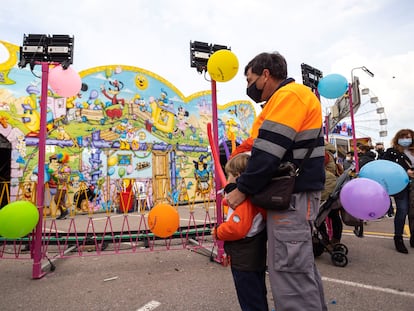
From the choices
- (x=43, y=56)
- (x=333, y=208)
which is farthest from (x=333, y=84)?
(x=43, y=56)

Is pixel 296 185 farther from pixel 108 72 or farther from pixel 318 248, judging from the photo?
pixel 108 72

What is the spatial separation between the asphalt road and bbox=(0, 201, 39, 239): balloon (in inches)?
27.2

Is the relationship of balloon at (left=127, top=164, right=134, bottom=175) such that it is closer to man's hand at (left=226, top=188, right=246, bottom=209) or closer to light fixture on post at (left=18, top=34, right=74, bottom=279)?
light fixture on post at (left=18, top=34, right=74, bottom=279)

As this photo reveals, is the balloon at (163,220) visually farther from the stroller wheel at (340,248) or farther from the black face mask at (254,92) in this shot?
the stroller wheel at (340,248)

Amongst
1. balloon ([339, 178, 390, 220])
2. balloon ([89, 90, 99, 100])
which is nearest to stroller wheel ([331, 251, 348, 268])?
balloon ([339, 178, 390, 220])

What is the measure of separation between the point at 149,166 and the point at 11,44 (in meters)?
A: 7.10

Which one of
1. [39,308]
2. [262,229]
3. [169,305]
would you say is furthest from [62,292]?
[262,229]

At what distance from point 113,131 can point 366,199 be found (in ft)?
36.2

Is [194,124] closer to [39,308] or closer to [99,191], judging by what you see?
[99,191]

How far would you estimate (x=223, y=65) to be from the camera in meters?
3.57

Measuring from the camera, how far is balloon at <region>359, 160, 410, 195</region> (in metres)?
3.40

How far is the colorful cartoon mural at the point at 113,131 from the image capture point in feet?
33.2

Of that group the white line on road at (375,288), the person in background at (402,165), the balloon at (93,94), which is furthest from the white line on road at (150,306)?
the balloon at (93,94)

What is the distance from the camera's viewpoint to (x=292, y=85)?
1.61 m
